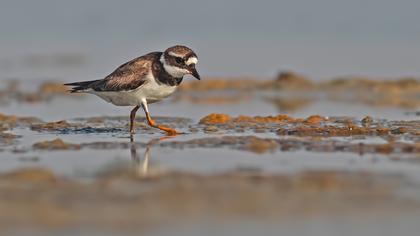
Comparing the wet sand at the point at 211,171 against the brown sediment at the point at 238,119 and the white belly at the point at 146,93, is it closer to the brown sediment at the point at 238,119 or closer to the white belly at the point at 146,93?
the brown sediment at the point at 238,119

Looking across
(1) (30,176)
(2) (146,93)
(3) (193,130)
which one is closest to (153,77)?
(2) (146,93)

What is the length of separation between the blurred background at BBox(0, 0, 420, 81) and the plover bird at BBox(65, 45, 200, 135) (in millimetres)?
6915

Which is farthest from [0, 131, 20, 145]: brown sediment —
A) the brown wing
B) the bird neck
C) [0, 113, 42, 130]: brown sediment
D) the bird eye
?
the bird eye

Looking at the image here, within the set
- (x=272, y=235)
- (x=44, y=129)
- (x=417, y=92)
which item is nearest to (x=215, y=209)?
(x=272, y=235)

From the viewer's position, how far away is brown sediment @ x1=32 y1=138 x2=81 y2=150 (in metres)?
10.1

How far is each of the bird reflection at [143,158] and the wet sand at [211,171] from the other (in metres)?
0.01

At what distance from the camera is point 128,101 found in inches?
465

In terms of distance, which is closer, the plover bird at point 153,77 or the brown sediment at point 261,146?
the brown sediment at point 261,146

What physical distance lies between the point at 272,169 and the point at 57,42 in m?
16.5

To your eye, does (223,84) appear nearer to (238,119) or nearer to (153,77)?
(238,119)

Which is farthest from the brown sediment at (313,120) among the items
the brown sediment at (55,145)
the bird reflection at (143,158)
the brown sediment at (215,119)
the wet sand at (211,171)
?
the brown sediment at (55,145)

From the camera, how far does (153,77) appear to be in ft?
37.5

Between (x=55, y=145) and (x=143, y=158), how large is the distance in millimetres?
1276

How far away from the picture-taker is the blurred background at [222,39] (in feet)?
66.2
